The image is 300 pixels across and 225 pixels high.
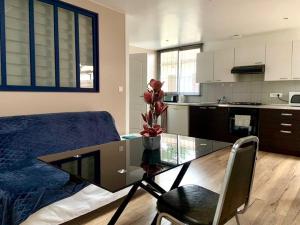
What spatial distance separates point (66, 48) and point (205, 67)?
331 centimetres

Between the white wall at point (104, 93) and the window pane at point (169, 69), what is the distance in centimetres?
283

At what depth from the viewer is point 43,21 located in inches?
112

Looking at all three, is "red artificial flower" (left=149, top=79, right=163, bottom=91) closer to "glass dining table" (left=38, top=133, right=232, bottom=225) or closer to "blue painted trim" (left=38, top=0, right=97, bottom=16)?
"glass dining table" (left=38, top=133, right=232, bottom=225)

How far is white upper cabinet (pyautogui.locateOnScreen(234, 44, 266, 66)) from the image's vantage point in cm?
457

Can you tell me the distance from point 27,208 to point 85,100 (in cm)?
183

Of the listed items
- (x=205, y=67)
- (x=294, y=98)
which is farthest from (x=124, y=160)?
(x=205, y=67)

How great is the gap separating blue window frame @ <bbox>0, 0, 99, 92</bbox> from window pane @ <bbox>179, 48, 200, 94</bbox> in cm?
322

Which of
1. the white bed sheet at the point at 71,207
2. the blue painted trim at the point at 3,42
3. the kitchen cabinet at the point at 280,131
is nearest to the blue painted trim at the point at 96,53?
the blue painted trim at the point at 3,42

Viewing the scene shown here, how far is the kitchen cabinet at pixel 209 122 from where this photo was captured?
4.93 meters

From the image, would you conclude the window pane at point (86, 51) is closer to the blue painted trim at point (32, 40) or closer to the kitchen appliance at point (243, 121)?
the blue painted trim at point (32, 40)

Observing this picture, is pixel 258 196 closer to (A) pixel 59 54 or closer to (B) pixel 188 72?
(A) pixel 59 54

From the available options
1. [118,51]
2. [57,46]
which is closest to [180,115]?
[118,51]

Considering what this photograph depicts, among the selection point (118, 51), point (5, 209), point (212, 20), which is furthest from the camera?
point (212, 20)

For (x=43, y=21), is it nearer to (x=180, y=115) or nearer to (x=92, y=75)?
(x=92, y=75)
